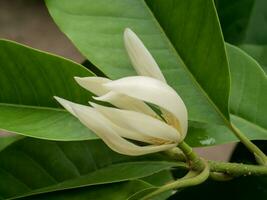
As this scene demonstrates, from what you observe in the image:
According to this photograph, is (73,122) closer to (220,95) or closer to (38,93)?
(38,93)

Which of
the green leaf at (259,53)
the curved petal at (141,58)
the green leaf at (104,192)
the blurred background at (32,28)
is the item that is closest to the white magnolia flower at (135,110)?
the curved petal at (141,58)

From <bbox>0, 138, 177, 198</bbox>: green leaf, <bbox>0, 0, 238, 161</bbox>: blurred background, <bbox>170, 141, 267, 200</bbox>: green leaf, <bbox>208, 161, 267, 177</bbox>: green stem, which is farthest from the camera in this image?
<bbox>0, 0, 238, 161</bbox>: blurred background

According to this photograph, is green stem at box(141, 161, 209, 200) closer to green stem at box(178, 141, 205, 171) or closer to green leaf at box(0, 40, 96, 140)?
green stem at box(178, 141, 205, 171)

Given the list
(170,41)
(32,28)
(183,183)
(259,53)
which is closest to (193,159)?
(183,183)

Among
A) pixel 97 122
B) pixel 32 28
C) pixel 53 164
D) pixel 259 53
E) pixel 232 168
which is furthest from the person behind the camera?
pixel 32 28

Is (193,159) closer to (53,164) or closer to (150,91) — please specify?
(150,91)

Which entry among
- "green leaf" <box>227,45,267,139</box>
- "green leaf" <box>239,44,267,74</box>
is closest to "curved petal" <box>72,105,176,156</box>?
"green leaf" <box>227,45,267,139</box>
